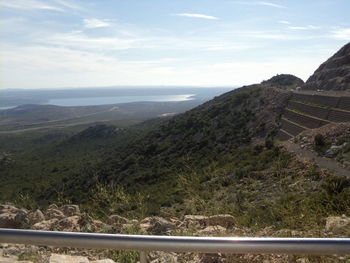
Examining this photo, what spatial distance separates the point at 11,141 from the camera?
123 meters

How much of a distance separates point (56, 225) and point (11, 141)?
128888mm

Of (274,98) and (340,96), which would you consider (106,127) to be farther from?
(340,96)

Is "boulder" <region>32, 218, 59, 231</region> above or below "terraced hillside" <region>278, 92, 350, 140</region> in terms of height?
below

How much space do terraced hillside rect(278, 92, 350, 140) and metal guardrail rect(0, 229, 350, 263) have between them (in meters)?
20.7

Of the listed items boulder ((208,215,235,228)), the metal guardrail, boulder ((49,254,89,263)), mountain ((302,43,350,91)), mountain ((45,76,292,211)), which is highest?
mountain ((302,43,350,91))

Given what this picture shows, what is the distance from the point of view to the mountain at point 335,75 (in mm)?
32312

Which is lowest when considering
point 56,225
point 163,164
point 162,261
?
point 163,164

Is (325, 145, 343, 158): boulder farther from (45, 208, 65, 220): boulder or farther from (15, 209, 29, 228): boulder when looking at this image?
(15, 209, 29, 228): boulder

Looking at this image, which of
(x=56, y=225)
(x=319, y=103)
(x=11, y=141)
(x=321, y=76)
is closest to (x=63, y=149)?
(x=11, y=141)

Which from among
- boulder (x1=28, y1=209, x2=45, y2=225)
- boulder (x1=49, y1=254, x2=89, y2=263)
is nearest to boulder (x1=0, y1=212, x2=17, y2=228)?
boulder (x1=28, y1=209, x2=45, y2=225)

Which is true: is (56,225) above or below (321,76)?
below

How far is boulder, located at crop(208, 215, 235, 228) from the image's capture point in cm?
559

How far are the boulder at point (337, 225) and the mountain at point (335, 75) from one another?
28.3 m

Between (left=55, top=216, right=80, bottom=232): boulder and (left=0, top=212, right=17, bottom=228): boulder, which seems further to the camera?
(left=0, top=212, right=17, bottom=228): boulder
